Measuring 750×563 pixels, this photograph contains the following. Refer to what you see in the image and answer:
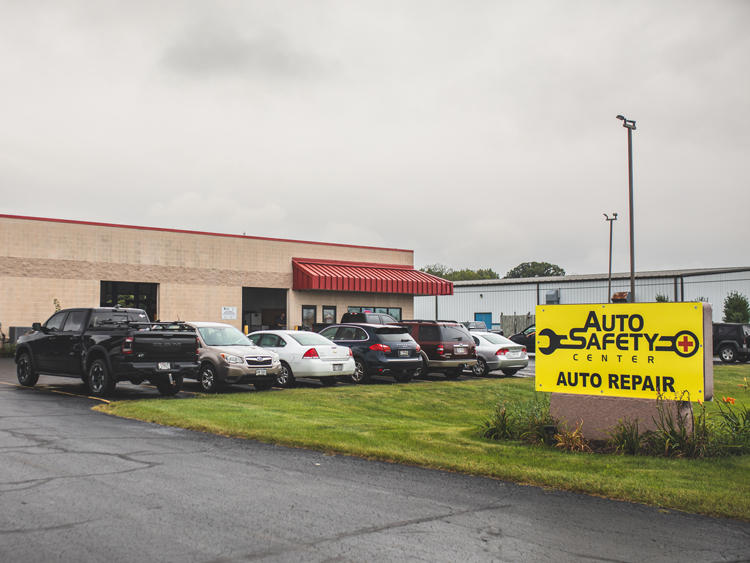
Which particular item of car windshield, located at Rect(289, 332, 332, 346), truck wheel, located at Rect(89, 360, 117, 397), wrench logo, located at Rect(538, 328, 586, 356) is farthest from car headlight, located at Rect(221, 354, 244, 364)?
wrench logo, located at Rect(538, 328, 586, 356)

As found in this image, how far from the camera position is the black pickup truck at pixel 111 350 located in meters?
14.9

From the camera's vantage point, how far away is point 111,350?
15.0 meters

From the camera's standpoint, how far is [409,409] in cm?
1503

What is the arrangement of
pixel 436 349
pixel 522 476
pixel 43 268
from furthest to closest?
pixel 43 268 → pixel 436 349 → pixel 522 476

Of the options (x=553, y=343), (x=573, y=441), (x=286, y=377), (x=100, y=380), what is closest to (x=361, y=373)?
(x=286, y=377)

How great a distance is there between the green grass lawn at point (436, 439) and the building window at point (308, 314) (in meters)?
19.6

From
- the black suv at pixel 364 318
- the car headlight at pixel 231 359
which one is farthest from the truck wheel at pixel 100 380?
the black suv at pixel 364 318

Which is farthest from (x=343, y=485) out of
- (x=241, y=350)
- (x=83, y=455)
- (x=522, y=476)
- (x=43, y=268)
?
(x=43, y=268)

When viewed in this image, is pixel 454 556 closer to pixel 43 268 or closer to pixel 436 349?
pixel 436 349

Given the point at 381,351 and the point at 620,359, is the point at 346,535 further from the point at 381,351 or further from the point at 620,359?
the point at 381,351

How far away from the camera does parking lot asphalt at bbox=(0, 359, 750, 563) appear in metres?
5.01

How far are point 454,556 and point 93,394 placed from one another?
1298 centimetres

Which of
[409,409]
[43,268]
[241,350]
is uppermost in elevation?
[43,268]

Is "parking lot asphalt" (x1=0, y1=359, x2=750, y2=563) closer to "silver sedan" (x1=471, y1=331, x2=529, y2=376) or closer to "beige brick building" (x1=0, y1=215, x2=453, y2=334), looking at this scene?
"silver sedan" (x1=471, y1=331, x2=529, y2=376)
